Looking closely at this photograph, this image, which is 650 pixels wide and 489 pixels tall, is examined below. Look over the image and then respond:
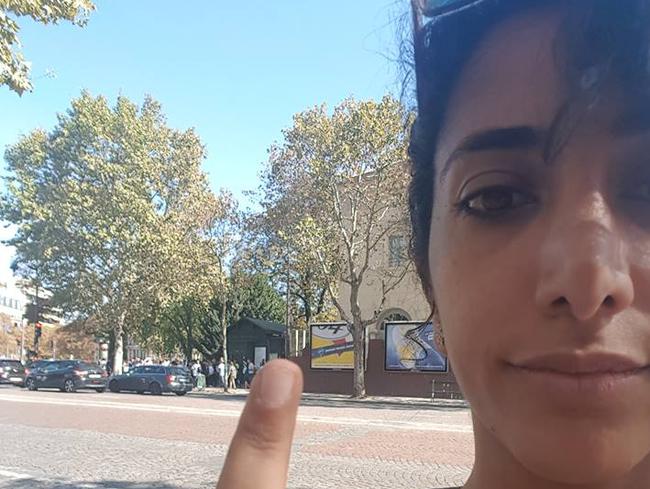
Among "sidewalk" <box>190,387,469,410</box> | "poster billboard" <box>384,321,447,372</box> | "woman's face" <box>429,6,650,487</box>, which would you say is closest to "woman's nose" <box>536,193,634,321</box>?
"woman's face" <box>429,6,650,487</box>

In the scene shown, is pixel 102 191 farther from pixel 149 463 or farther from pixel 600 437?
pixel 600 437

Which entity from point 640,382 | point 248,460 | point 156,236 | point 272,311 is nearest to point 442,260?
point 640,382

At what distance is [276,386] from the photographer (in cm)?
66

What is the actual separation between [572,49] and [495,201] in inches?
9.5

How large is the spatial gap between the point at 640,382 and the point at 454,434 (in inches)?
475

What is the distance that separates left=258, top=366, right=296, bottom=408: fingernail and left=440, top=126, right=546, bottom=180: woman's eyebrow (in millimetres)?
460

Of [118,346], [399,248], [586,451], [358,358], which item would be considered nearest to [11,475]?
[399,248]

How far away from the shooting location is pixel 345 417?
15.2m

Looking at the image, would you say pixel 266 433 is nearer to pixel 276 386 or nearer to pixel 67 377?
pixel 276 386

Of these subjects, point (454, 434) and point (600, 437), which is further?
point (454, 434)

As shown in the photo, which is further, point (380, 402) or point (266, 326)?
point (266, 326)

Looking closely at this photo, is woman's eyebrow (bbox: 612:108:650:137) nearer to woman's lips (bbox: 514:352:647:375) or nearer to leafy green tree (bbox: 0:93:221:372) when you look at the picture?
woman's lips (bbox: 514:352:647:375)

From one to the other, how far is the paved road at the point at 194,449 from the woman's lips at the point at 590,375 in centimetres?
388

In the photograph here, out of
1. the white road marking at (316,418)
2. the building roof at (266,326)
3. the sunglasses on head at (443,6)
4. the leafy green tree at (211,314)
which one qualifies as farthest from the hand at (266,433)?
the leafy green tree at (211,314)
